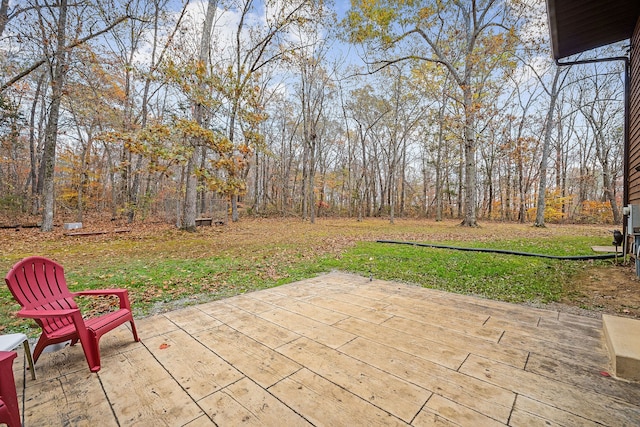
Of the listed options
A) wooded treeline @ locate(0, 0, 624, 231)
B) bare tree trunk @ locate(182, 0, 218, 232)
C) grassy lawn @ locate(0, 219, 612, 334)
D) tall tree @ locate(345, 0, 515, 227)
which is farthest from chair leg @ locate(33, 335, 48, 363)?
tall tree @ locate(345, 0, 515, 227)

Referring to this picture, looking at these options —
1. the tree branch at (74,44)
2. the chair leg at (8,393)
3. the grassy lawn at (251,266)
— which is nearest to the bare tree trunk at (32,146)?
the tree branch at (74,44)

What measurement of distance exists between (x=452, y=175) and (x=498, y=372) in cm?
Result: 2521

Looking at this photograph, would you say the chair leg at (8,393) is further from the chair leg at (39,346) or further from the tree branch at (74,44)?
the tree branch at (74,44)

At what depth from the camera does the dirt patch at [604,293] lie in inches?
124

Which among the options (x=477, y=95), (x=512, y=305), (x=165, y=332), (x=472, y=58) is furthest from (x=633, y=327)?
(x=477, y=95)

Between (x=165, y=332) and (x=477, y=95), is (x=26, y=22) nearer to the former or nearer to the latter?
(x=165, y=332)

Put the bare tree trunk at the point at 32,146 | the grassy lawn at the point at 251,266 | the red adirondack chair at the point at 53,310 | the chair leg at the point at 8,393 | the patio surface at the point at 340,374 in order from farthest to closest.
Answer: the bare tree trunk at the point at 32,146
the grassy lawn at the point at 251,266
the red adirondack chair at the point at 53,310
the patio surface at the point at 340,374
the chair leg at the point at 8,393

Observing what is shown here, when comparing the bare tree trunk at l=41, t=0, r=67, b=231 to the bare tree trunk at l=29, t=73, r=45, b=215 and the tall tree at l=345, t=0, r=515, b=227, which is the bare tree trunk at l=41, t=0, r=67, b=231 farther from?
the tall tree at l=345, t=0, r=515, b=227

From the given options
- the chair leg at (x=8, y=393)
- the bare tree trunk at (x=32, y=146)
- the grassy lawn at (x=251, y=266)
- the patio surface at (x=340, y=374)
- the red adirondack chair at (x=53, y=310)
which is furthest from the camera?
the bare tree trunk at (x=32, y=146)

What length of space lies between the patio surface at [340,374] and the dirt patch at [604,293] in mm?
610

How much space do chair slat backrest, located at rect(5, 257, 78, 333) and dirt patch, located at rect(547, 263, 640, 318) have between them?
4.99 meters

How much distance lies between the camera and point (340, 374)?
1.81 meters

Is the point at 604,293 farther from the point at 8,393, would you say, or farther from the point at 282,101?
the point at 282,101

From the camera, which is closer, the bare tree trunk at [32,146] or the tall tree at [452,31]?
the tall tree at [452,31]
